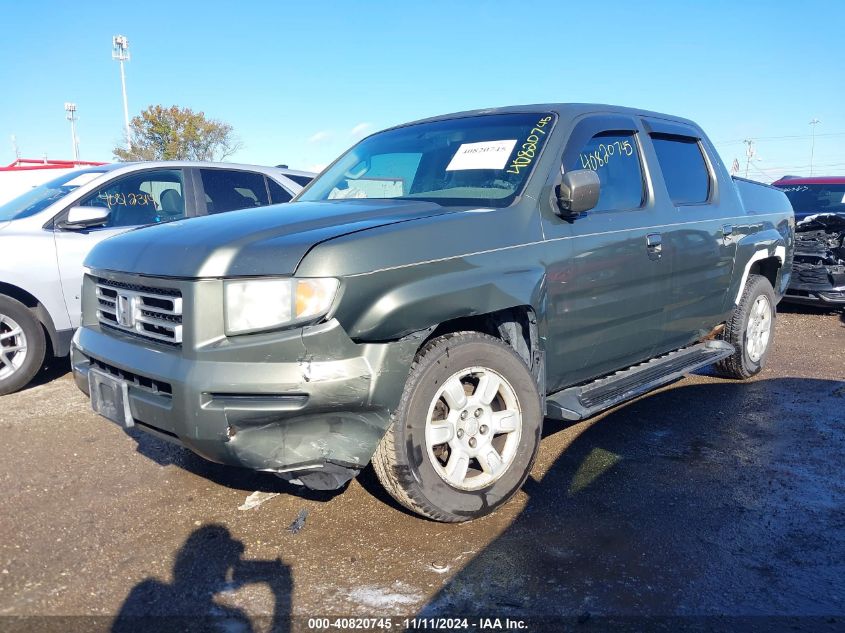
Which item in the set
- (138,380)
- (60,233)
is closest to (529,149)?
(138,380)

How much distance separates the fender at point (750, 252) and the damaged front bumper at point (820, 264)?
3.13 m

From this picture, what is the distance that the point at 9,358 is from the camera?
5141 mm

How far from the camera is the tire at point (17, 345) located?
5043 millimetres

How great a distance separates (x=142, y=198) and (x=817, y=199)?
29.0ft

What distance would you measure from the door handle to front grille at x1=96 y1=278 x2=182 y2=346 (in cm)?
257

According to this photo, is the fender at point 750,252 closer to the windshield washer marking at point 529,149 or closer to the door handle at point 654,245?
the door handle at point 654,245

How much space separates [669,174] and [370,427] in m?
2.82

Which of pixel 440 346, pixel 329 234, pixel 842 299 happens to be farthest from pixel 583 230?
pixel 842 299

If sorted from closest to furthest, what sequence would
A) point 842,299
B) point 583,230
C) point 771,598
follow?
point 771,598 → point 583,230 → point 842,299

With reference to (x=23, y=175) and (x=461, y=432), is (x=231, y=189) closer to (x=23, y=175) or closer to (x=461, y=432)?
(x=461, y=432)

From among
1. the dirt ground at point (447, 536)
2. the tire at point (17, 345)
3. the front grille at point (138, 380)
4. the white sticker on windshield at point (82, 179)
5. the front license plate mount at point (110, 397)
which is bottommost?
the dirt ground at point (447, 536)

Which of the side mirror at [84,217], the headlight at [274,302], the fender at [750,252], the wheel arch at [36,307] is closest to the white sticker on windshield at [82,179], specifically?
the side mirror at [84,217]

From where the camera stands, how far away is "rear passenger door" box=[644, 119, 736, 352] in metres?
4.12

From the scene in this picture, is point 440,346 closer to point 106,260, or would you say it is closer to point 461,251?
point 461,251
